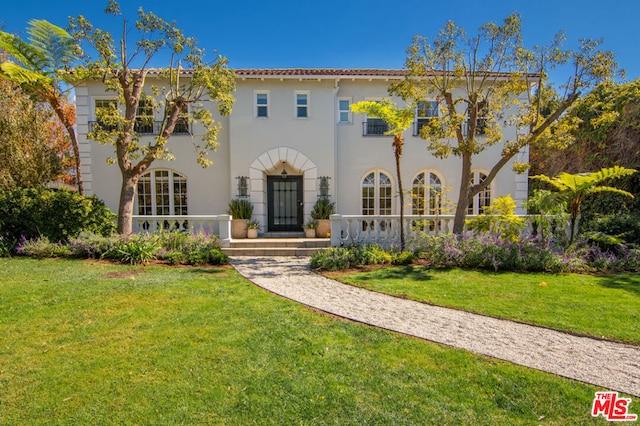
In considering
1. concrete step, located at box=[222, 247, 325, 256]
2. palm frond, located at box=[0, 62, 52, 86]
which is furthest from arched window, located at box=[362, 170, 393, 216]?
palm frond, located at box=[0, 62, 52, 86]

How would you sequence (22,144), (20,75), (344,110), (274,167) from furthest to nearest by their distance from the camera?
(344,110) → (274,167) → (22,144) → (20,75)

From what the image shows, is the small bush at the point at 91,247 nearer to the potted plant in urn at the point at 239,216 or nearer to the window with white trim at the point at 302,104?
the potted plant in urn at the point at 239,216

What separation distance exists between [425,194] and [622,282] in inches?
303

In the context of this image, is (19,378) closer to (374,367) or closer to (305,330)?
(305,330)

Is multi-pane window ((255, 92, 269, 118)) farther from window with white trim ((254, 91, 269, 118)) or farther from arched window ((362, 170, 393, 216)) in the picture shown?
arched window ((362, 170, 393, 216))

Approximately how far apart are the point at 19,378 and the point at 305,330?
3032 millimetres

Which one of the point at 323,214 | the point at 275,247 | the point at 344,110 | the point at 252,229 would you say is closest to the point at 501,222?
the point at 323,214

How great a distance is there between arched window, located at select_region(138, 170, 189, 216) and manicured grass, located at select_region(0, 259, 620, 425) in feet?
28.9

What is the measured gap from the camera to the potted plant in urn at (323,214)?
41.5 ft

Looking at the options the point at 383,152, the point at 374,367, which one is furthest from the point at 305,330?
the point at 383,152

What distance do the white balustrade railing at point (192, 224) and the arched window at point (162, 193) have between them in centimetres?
213

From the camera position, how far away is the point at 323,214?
507 inches

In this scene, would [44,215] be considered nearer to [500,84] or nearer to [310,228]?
[310,228]

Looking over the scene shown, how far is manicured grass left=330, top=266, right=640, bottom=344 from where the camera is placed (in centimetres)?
484
